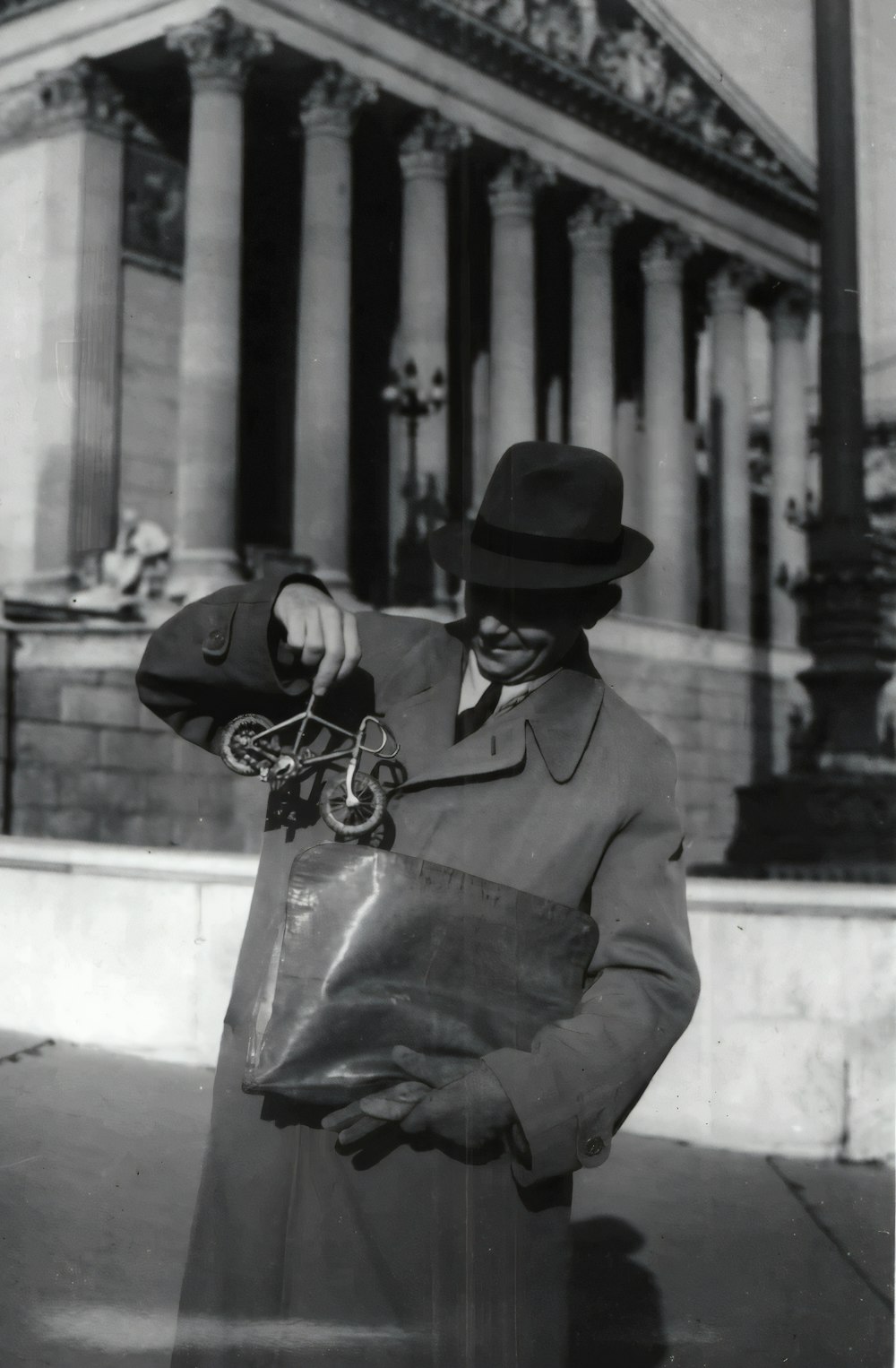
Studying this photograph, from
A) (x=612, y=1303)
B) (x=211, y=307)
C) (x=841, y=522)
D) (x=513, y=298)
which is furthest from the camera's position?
(x=513, y=298)

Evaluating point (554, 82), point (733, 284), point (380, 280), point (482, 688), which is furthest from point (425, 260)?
point (482, 688)

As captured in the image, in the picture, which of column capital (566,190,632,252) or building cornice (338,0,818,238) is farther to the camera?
column capital (566,190,632,252)

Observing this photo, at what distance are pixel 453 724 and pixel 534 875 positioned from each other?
0.28 metres

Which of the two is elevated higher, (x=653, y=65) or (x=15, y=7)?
(x=653, y=65)

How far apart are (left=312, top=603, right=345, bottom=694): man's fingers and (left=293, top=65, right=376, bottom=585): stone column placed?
2.80 meters

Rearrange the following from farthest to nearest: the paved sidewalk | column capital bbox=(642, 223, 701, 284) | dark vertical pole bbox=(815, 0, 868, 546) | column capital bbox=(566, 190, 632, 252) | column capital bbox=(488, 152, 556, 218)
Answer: column capital bbox=(566, 190, 632, 252) < column capital bbox=(642, 223, 701, 284) < column capital bbox=(488, 152, 556, 218) < dark vertical pole bbox=(815, 0, 868, 546) < the paved sidewalk

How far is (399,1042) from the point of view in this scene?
1575 millimetres

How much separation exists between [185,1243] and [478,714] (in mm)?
1858

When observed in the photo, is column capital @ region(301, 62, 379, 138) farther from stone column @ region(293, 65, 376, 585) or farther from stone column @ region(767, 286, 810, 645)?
stone column @ region(767, 286, 810, 645)

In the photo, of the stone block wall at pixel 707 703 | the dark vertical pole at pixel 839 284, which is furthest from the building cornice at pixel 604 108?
the stone block wall at pixel 707 703

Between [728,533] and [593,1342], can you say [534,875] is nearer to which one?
[593,1342]

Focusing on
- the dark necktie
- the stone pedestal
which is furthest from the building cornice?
the dark necktie

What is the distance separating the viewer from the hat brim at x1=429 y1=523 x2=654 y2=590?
63.9 inches

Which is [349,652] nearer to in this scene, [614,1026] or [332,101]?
[614,1026]
